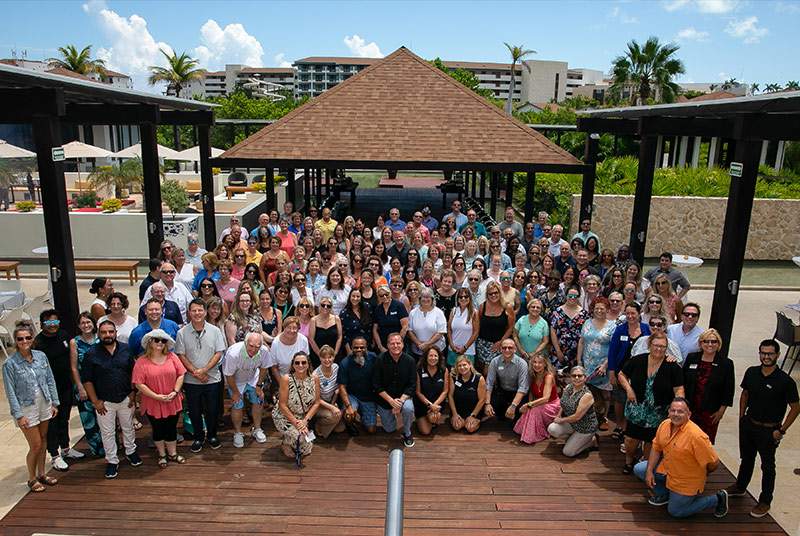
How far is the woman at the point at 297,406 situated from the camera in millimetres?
6281

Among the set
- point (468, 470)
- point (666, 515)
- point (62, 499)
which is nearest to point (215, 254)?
point (62, 499)

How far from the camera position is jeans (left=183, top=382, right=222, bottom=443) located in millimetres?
6348

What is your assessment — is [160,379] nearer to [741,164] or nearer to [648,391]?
[648,391]

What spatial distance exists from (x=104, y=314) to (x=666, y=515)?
18.5ft

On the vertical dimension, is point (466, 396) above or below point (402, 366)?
below

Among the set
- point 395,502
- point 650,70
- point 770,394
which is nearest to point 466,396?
point 770,394

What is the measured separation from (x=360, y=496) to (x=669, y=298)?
4.13 meters

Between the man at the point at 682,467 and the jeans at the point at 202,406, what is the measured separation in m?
4.15

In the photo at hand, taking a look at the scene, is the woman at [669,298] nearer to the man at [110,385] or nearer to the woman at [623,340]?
the woman at [623,340]

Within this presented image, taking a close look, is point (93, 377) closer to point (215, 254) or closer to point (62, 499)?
point (62, 499)

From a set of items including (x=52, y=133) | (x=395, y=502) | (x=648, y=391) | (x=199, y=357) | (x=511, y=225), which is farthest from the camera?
(x=511, y=225)

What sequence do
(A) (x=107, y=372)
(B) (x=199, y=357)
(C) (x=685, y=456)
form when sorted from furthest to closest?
(B) (x=199, y=357) < (A) (x=107, y=372) < (C) (x=685, y=456)

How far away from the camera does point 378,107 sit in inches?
575

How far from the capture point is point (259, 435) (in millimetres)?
6703
